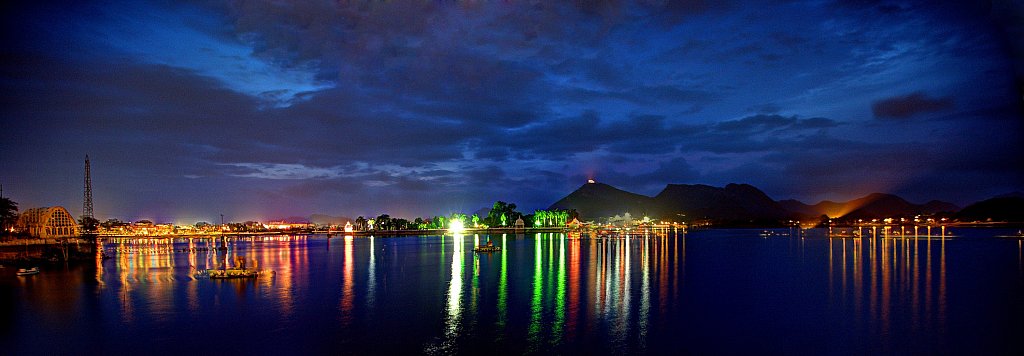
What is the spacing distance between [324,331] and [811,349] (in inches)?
946

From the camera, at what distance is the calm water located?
27.7 meters

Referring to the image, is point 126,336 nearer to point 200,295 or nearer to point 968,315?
point 200,295

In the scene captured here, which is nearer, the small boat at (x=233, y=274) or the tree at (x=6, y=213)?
the small boat at (x=233, y=274)

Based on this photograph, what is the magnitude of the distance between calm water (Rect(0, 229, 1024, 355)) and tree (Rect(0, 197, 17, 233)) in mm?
28798

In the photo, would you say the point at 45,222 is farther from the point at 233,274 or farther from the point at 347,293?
the point at 347,293

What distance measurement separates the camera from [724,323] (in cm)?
3228

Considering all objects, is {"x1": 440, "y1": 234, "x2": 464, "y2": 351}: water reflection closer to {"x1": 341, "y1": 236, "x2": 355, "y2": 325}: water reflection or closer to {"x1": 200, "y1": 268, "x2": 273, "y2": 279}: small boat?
{"x1": 341, "y1": 236, "x2": 355, "y2": 325}: water reflection

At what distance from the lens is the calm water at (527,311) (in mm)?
27688

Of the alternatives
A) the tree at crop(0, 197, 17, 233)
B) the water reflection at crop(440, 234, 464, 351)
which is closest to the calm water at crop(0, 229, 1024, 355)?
the water reflection at crop(440, 234, 464, 351)

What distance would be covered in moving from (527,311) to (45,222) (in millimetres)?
89790

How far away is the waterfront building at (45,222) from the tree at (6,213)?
113 inches

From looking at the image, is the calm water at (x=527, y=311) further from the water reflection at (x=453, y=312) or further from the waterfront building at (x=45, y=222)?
the waterfront building at (x=45, y=222)

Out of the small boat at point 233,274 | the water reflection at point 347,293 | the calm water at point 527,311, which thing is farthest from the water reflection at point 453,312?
the small boat at point 233,274

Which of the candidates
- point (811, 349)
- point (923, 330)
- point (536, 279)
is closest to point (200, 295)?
point (536, 279)
